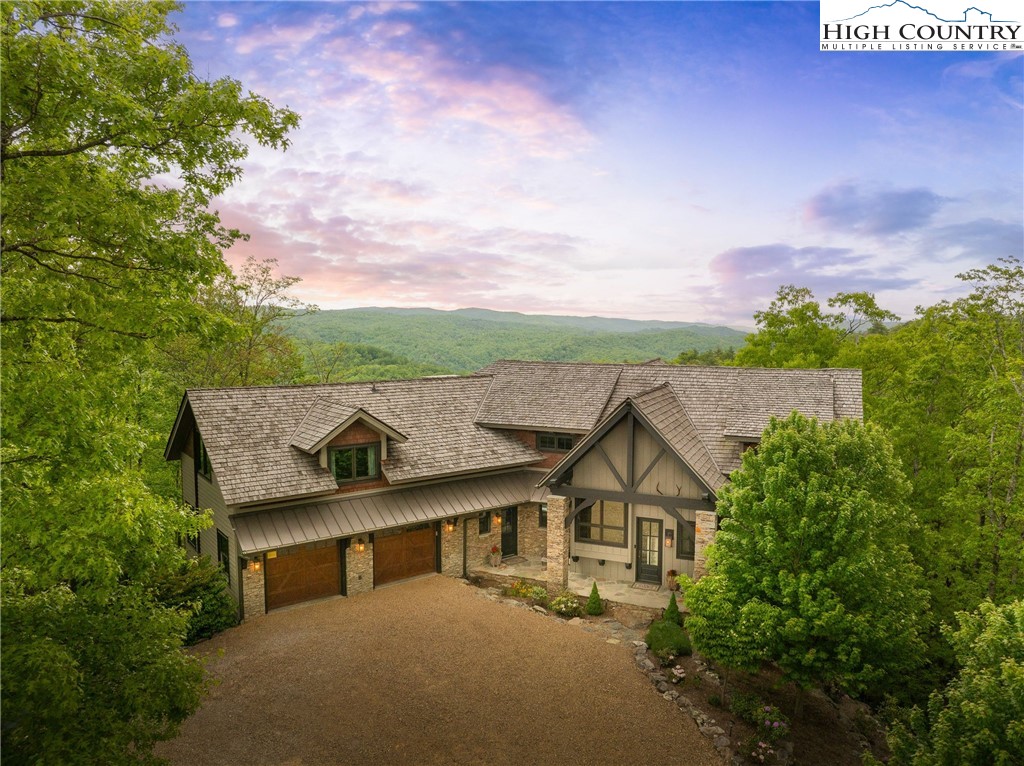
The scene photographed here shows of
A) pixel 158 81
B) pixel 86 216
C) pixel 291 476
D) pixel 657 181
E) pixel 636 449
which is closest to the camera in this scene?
pixel 86 216

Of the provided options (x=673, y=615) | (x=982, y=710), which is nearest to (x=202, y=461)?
(x=673, y=615)

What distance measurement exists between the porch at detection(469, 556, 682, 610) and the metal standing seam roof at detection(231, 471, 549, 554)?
2592 mm

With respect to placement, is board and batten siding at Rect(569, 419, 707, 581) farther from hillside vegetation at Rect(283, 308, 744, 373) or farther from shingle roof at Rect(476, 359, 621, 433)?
hillside vegetation at Rect(283, 308, 744, 373)

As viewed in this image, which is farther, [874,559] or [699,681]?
[699,681]

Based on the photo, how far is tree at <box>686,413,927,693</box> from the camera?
12.5 meters

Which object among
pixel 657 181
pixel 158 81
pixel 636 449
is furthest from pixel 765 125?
pixel 158 81

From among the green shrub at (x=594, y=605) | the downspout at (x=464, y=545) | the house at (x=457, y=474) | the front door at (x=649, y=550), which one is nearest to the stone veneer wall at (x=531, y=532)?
the house at (x=457, y=474)

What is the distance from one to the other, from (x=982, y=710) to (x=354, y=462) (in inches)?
702

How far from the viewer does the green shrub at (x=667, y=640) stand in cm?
1645

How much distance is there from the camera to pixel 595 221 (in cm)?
4538

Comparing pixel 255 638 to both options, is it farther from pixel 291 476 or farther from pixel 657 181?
pixel 657 181

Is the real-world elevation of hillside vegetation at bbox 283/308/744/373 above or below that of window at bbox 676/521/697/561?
above

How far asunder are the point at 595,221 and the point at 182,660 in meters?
42.7

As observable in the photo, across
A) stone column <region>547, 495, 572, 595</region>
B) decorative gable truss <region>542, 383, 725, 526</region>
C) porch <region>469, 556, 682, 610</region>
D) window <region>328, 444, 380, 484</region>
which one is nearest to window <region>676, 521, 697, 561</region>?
porch <region>469, 556, 682, 610</region>
